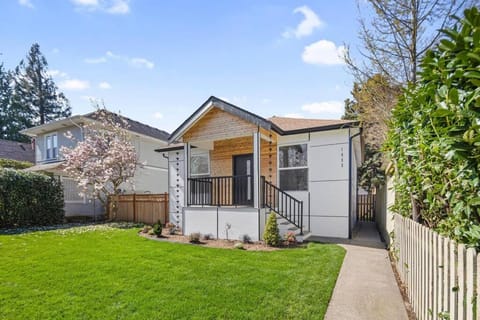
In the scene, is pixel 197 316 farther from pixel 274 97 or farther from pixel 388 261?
pixel 274 97

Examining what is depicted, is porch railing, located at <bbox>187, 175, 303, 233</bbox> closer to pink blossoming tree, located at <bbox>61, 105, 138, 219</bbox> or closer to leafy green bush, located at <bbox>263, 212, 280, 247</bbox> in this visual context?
leafy green bush, located at <bbox>263, 212, 280, 247</bbox>

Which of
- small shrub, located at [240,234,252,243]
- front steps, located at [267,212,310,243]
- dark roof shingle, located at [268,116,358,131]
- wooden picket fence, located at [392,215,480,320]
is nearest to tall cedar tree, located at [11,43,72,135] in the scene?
dark roof shingle, located at [268,116,358,131]

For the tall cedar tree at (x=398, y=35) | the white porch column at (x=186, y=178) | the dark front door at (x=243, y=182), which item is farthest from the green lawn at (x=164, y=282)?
the tall cedar tree at (x=398, y=35)

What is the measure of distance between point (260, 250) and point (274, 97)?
24.1 feet

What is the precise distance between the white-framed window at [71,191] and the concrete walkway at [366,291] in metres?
15.3

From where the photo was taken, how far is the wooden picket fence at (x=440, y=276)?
168 cm

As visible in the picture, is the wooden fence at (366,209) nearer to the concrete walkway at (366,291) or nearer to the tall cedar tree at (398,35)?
the concrete walkway at (366,291)

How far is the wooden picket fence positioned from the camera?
5.52 feet

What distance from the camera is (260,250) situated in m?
7.06

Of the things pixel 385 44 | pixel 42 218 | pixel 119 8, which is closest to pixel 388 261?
pixel 385 44

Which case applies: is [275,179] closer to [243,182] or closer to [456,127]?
[243,182]

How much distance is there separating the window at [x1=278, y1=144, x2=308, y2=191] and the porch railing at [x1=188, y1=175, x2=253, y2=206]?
1.29 meters

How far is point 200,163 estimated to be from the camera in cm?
1212

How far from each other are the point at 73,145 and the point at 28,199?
5.66 metres
